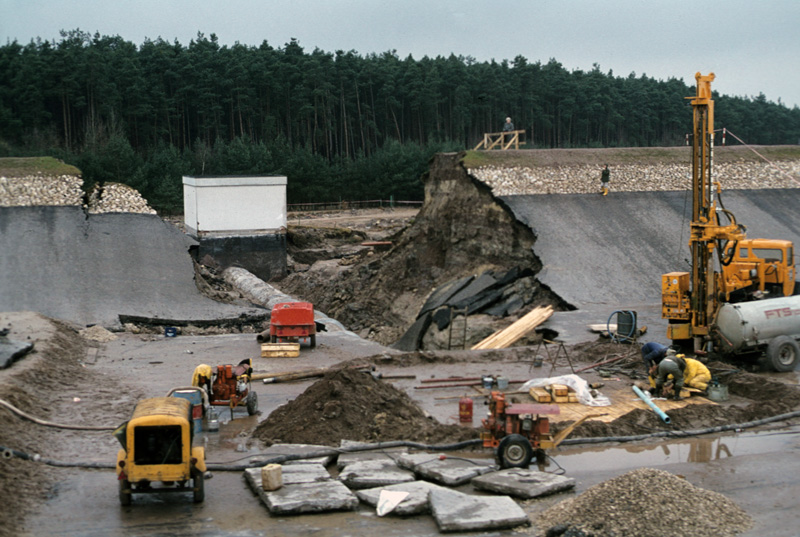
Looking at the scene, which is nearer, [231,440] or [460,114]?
[231,440]

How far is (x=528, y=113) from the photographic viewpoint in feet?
275

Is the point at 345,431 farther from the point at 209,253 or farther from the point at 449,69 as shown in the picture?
the point at 449,69

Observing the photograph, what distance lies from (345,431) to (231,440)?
6.39ft

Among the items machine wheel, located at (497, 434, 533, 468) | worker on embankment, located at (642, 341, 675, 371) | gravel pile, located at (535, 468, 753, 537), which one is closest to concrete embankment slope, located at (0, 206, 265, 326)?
worker on embankment, located at (642, 341, 675, 371)

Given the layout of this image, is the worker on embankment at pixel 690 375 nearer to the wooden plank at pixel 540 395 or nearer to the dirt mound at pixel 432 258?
the wooden plank at pixel 540 395

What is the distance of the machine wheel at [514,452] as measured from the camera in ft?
41.3

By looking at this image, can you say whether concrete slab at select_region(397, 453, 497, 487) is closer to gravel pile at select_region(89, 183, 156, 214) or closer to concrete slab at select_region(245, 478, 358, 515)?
concrete slab at select_region(245, 478, 358, 515)

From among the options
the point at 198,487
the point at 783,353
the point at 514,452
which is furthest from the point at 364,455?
the point at 783,353

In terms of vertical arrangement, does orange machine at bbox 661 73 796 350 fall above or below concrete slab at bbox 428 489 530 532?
above

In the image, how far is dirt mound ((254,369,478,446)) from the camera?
1399 cm

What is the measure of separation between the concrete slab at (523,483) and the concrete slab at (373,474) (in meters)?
1.08

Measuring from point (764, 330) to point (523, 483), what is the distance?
9.86 metres

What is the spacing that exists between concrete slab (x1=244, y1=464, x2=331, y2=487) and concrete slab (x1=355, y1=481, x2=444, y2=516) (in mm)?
692

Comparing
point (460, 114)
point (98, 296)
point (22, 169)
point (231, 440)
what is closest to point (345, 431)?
point (231, 440)
